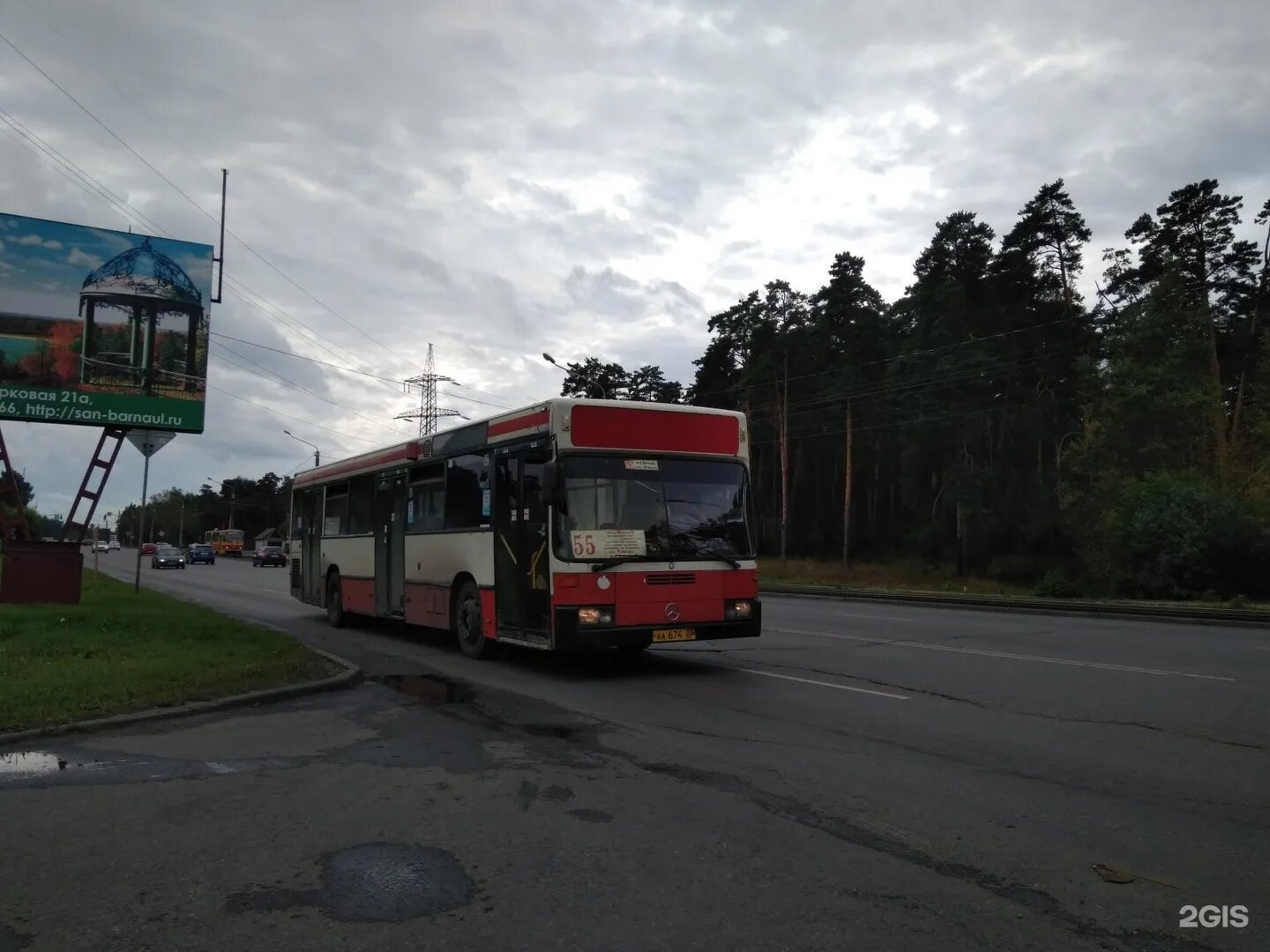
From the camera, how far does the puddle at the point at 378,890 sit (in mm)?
4344

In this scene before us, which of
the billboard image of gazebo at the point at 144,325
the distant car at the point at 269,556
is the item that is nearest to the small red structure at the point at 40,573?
the billboard image of gazebo at the point at 144,325

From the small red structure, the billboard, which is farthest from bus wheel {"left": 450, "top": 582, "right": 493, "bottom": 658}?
the billboard

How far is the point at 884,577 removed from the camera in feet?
165

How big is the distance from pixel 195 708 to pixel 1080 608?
73.4 ft

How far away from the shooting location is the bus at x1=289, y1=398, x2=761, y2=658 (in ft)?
36.6

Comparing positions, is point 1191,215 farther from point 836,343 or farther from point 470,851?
point 470,851

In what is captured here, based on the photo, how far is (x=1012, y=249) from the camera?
52.1 meters

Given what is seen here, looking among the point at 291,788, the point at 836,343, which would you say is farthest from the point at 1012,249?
the point at 291,788

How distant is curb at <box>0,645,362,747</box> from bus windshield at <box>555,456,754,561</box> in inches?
114

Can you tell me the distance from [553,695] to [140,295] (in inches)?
539

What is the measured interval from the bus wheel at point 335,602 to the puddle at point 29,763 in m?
11.1

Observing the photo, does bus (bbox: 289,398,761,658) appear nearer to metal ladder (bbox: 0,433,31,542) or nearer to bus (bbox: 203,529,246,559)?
metal ladder (bbox: 0,433,31,542)

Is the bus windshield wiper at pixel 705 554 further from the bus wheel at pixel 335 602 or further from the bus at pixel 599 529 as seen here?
the bus wheel at pixel 335 602

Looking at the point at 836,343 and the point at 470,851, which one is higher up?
the point at 836,343
